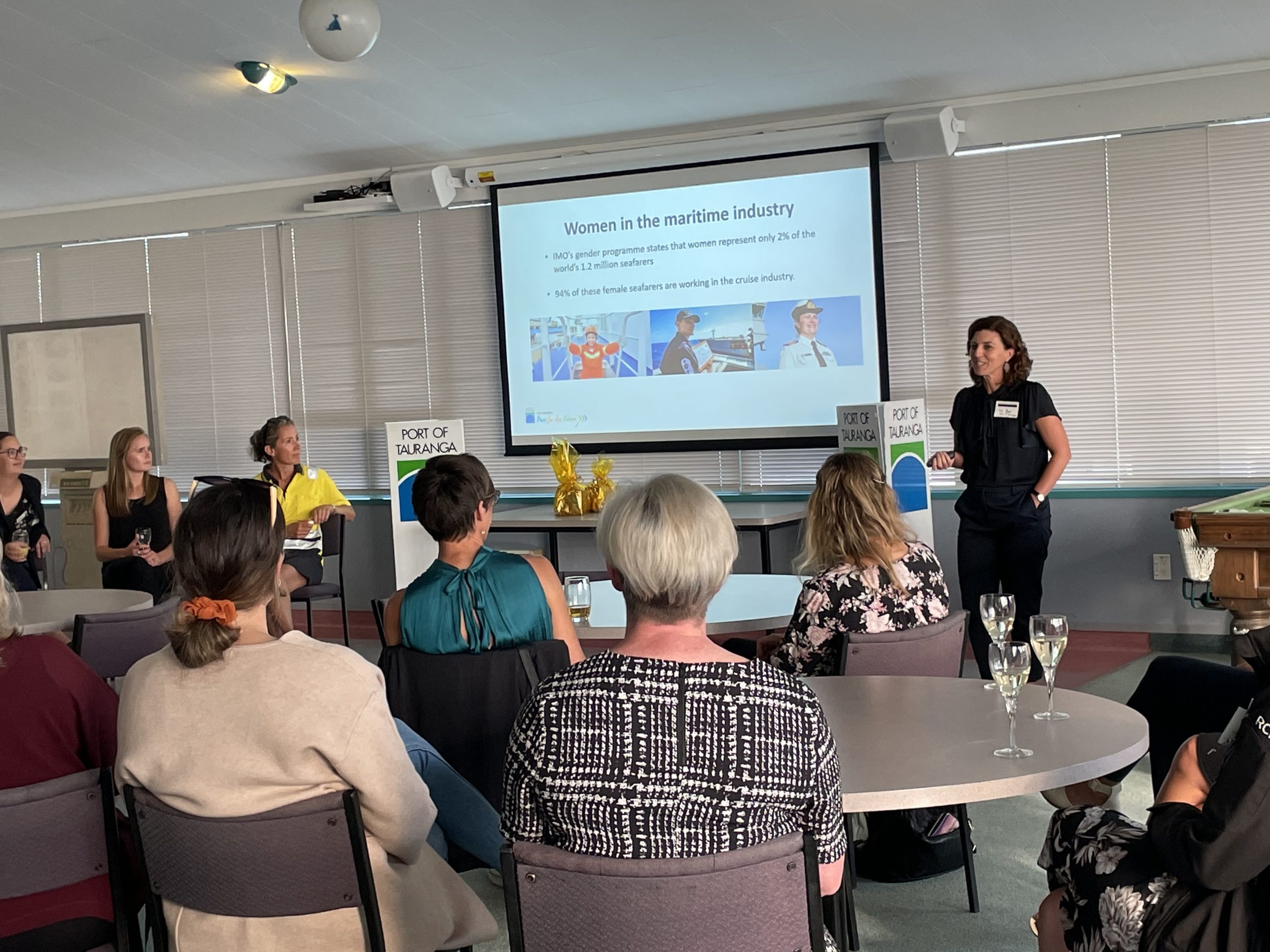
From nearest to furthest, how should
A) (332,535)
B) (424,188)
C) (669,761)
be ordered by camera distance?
(669,761) → (332,535) → (424,188)

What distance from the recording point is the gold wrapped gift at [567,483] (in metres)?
6.88

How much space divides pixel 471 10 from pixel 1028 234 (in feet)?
10.4

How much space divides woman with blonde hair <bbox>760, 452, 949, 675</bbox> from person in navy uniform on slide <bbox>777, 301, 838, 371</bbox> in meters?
3.84

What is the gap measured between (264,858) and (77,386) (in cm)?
787

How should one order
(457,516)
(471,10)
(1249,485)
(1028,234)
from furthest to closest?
(1028,234) < (1249,485) < (471,10) < (457,516)

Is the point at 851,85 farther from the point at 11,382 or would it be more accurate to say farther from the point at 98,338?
the point at 11,382

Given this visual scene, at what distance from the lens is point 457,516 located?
287cm

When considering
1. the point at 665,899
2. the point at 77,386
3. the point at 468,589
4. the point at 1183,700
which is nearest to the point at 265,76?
the point at 77,386

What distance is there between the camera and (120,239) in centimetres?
890

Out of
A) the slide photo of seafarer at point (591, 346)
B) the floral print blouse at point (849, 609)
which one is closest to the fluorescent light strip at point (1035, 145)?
the slide photo of seafarer at point (591, 346)

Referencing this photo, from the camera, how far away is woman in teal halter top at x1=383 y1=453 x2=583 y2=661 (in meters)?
2.79

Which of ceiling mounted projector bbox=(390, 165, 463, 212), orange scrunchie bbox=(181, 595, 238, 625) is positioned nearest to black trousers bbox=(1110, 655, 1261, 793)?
orange scrunchie bbox=(181, 595, 238, 625)

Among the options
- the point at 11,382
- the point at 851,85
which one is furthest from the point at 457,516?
the point at 11,382

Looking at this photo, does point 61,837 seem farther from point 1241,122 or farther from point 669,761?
point 1241,122
